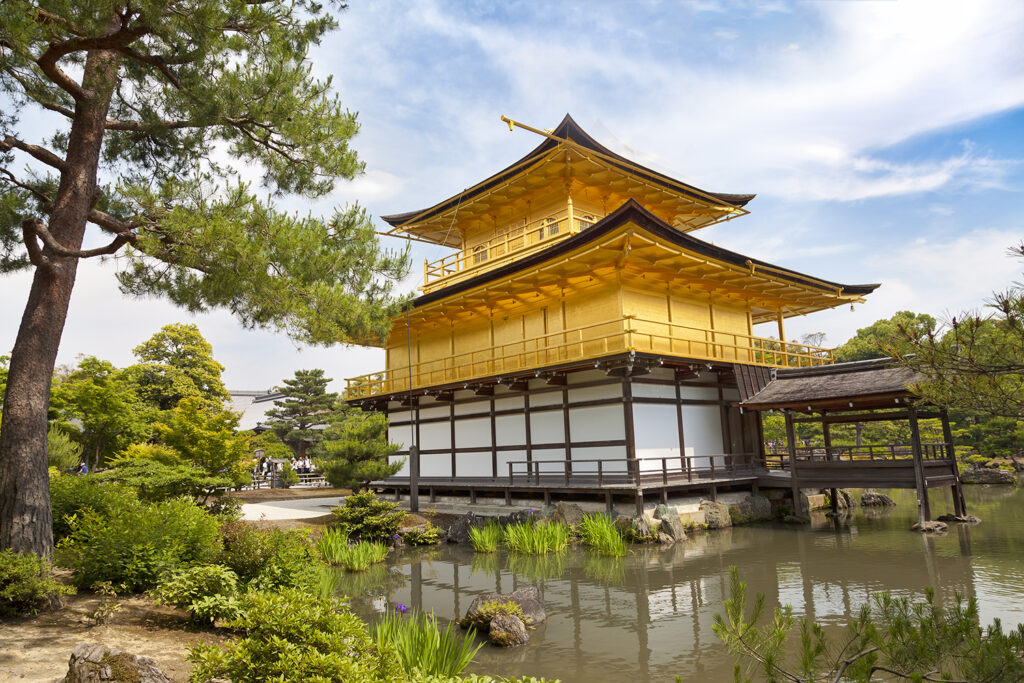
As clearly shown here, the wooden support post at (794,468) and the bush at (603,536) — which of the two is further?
the wooden support post at (794,468)

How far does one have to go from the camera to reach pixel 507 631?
25.6 ft

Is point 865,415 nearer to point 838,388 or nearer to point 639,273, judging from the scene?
point 838,388

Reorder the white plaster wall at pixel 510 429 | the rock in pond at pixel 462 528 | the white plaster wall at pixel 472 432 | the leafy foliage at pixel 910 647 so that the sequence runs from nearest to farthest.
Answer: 1. the leafy foliage at pixel 910 647
2. the rock in pond at pixel 462 528
3. the white plaster wall at pixel 510 429
4. the white plaster wall at pixel 472 432

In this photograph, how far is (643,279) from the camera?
18594 millimetres

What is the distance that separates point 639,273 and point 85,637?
1560 cm

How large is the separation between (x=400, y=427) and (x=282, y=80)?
18.1 meters

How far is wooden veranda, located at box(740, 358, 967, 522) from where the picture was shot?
49.2 ft

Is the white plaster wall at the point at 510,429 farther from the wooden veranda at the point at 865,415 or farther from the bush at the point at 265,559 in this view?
the bush at the point at 265,559

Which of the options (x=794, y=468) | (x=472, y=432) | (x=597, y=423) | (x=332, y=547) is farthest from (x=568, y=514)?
(x=472, y=432)

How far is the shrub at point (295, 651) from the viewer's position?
4422 mm

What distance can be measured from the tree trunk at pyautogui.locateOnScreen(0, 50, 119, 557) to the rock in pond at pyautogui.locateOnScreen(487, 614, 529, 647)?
5.54 metres

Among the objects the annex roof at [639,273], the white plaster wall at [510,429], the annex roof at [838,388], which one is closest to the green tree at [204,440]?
the annex roof at [639,273]

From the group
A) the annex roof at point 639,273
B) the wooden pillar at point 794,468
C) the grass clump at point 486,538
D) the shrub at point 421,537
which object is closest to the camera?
the grass clump at point 486,538

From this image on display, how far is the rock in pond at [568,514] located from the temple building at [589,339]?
2.02ft
